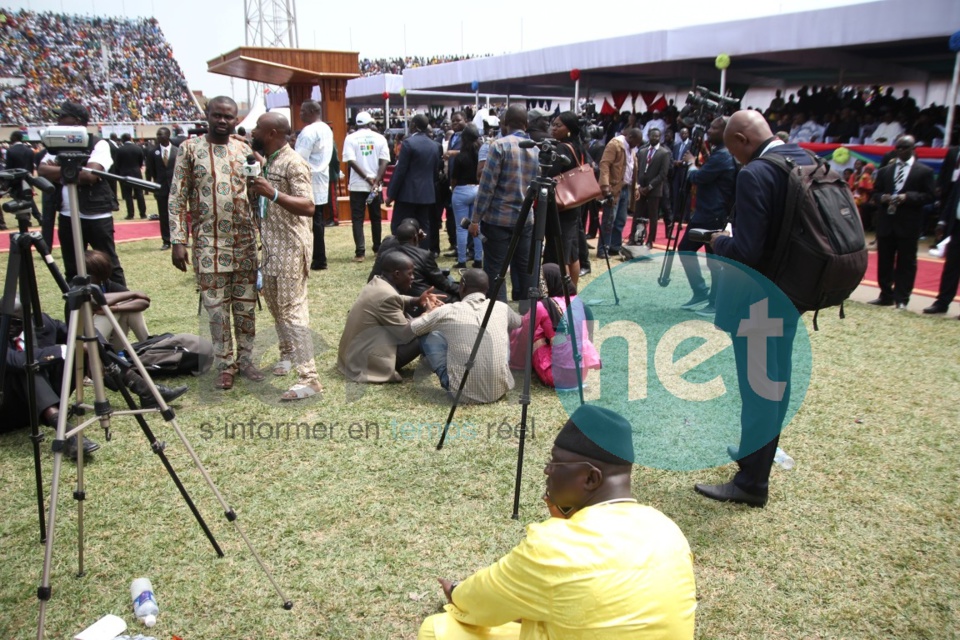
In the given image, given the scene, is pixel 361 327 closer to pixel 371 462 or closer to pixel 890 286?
pixel 371 462

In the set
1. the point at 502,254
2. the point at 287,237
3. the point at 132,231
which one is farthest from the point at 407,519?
the point at 132,231

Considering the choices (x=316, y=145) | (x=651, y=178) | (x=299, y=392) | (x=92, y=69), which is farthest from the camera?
(x=92, y=69)

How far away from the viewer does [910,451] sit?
3895mm

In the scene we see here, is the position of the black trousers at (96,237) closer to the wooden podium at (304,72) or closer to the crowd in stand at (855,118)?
the wooden podium at (304,72)

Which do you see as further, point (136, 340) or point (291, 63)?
point (291, 63)

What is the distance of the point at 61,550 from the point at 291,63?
9.20m

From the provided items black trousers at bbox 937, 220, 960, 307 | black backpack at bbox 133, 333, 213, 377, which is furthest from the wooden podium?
black trousers at bbox 937, 220, 960, 307

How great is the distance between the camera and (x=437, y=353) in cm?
465

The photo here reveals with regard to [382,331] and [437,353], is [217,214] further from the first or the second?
[437,353]

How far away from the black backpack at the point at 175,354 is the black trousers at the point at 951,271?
6.96 meters

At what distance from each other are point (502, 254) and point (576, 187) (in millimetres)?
903

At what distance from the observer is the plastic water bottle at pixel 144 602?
2480 mm

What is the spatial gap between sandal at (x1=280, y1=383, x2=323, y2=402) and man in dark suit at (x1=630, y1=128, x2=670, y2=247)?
21.4 ft

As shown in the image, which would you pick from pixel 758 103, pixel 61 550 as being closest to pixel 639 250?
pixel 61 550
